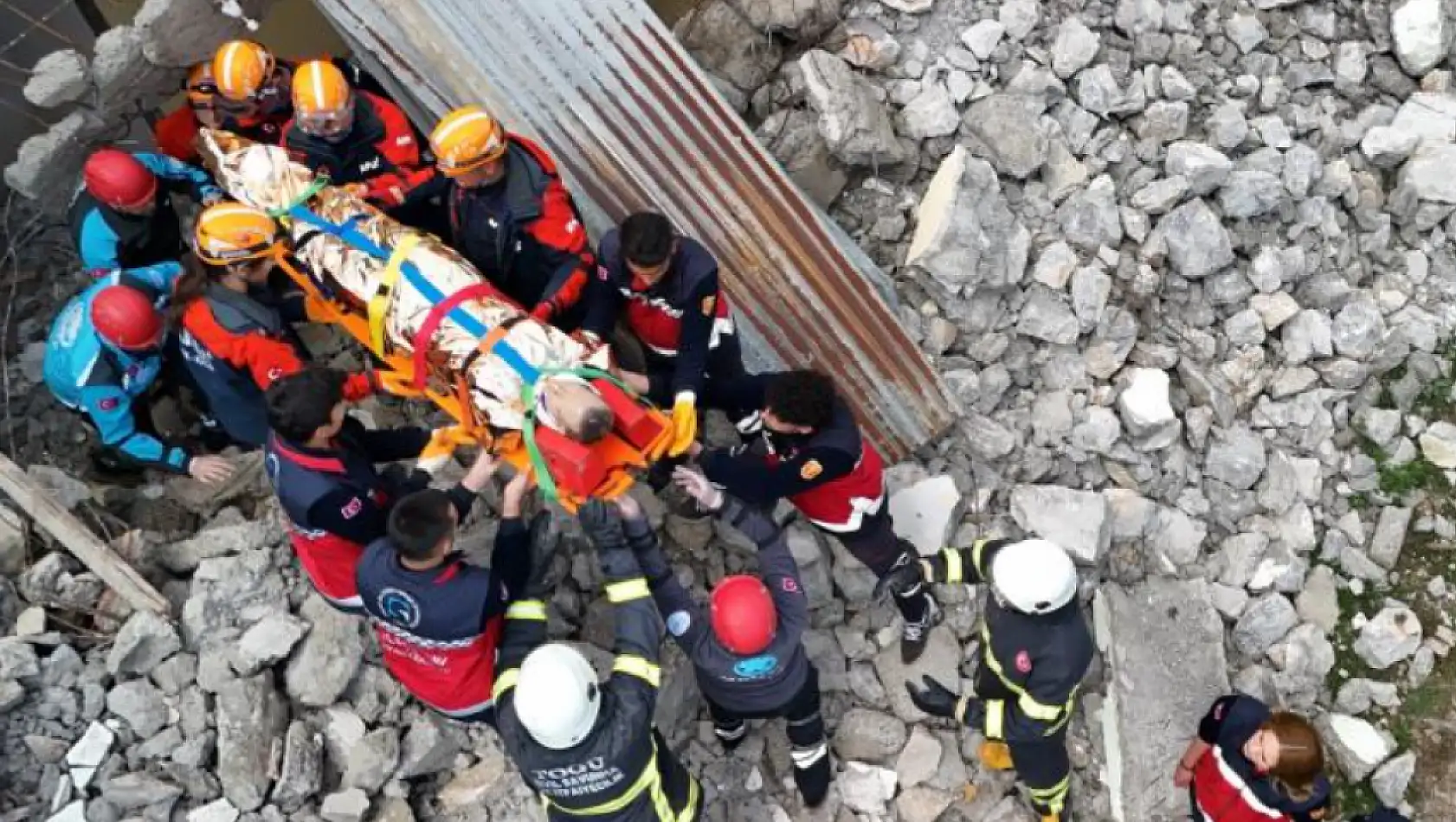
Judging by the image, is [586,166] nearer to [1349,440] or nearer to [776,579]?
[776,579]

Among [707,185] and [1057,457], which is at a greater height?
[707,185]

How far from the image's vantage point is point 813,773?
4.50m

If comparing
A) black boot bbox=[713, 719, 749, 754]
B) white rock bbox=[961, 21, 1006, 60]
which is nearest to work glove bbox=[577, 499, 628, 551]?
black boot bbox=[713, 719, 749, 754]

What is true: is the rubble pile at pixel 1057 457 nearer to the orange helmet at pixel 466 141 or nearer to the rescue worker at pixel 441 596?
the rescue worker at pixel 441 596

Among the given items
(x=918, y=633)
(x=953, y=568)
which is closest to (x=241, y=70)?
(x=953, y=568)

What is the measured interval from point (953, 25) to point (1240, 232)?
164 cm

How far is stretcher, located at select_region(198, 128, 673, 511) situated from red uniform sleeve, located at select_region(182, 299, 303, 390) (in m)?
0.25

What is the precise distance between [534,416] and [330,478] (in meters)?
0.73

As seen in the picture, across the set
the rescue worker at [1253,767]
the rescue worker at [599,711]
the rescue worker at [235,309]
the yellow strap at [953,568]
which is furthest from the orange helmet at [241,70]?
the rescue worker at [1253,767]

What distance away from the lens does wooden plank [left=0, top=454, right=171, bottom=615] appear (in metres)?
4.41

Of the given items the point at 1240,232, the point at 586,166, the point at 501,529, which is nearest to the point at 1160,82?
the point at 1240,232

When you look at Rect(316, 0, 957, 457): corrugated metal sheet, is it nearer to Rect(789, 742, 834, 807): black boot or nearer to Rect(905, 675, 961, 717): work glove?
Rect(905, 675, 961, 717): work glove

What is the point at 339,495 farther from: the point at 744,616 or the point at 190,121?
the point at 190,121

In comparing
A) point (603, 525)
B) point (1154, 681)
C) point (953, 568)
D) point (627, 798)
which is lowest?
point (1154, 681)
